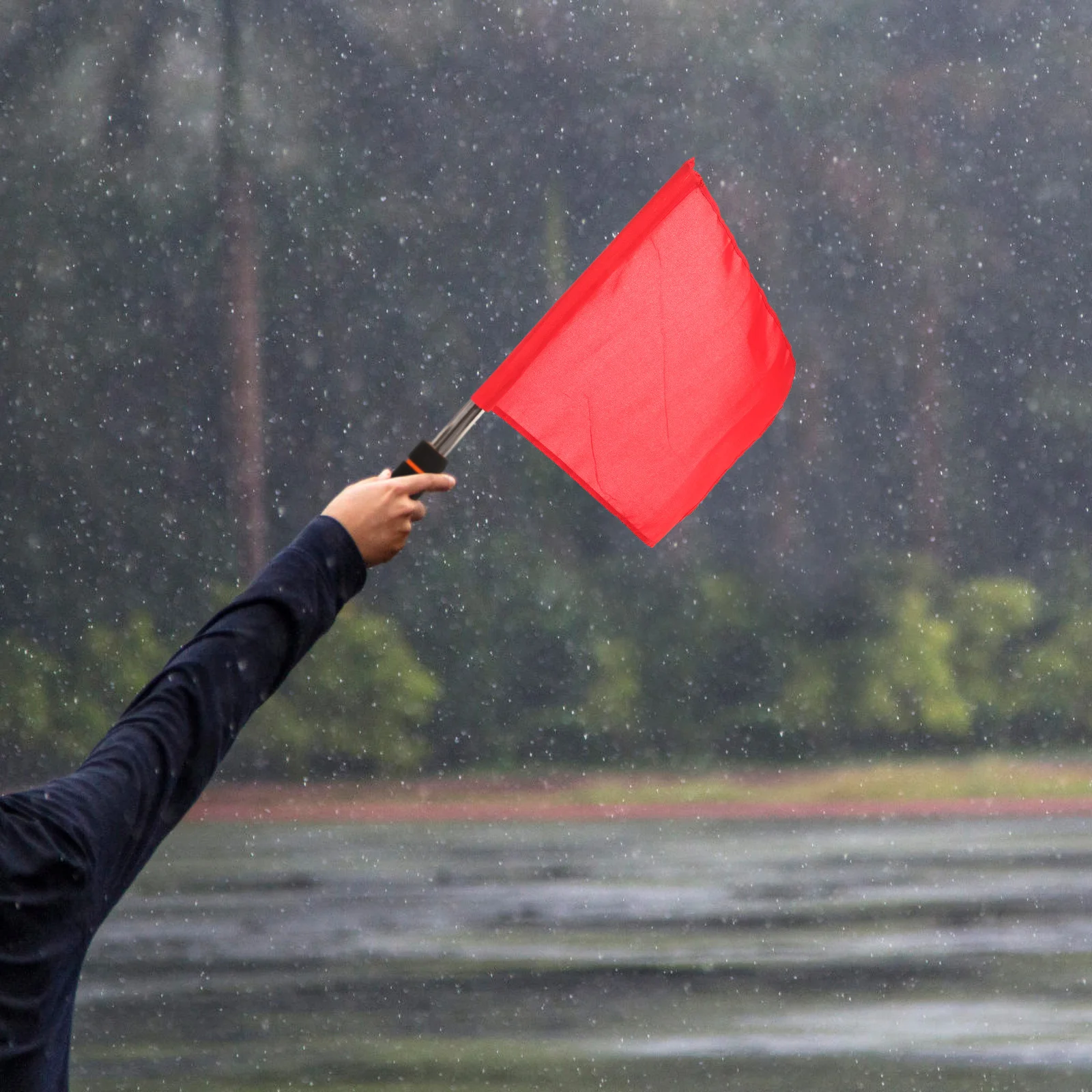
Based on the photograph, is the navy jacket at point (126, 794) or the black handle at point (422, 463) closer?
the navy jacket at point (126, 794)

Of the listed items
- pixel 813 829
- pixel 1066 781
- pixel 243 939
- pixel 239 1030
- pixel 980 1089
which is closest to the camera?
pixel 980 1089

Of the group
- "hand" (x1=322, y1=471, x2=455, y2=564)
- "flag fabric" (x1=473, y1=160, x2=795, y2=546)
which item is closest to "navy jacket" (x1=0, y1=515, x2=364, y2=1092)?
"hand" (x1=322, y1=471, x2=455, y2=564)

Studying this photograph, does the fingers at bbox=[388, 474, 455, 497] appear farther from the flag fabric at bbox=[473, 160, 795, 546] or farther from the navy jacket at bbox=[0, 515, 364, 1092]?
the flag fabric at bbox=[473, 160, 795, 546]

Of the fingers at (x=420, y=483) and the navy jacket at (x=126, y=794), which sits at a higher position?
the fingers at (x=420, y=483)

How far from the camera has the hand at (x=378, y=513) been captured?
0.61 m

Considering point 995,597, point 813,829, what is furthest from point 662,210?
point 995,597

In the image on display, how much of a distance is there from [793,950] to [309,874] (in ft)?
3.29

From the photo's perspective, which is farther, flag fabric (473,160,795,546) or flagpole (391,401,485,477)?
flag fabric (473,160,795,546)

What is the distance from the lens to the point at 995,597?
3.71 m

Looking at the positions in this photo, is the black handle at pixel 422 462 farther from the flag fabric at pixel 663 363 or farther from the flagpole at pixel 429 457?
the flag fabric at pixel 663 363

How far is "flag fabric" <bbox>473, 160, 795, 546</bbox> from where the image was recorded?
909 mm

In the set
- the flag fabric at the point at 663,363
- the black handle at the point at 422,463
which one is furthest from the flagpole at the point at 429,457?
the flag fabric at the point at 663,363

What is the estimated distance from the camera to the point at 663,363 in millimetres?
942

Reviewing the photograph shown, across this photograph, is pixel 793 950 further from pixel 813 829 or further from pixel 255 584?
pixel 255 584
